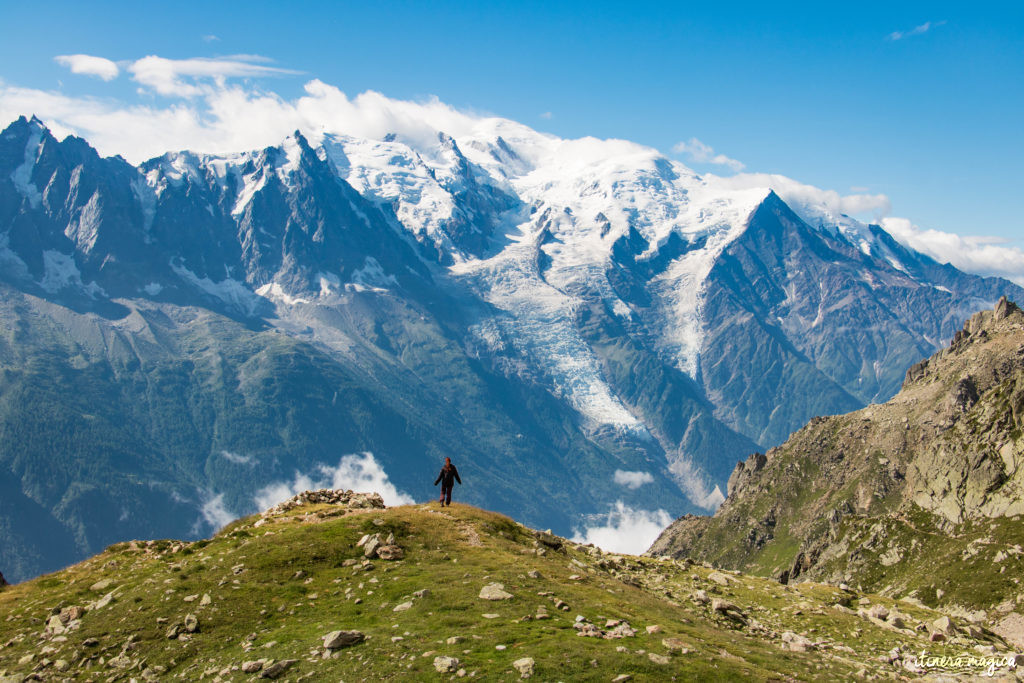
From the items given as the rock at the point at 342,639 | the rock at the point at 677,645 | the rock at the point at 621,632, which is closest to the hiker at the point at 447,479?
the rock at the point at 342,639

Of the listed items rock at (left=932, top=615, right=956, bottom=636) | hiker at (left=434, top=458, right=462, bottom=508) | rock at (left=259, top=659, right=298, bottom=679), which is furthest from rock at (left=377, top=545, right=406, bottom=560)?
rock at (left=932, top=615, right=956, bottom=636)

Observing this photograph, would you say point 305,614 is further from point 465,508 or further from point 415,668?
point 465,508

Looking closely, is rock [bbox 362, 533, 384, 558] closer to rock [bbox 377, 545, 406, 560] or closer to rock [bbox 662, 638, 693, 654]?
rock [bbox 377, 545, 406, 560]

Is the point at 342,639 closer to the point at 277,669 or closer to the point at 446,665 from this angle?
the point at 277,669

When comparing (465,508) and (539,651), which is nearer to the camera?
(539,651)

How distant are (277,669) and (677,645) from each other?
20170 mm

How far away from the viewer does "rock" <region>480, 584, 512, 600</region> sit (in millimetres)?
44000

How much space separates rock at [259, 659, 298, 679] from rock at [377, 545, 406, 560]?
13.4 m

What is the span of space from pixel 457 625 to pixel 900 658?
94.0ft

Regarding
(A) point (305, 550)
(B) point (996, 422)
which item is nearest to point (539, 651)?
(A) point (305, 550)

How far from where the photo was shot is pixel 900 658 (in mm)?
47594

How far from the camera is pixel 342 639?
38.6 m

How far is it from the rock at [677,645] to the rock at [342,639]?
1576cm

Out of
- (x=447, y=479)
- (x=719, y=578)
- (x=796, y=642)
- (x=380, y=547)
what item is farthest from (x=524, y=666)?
(x=719, y=578)
